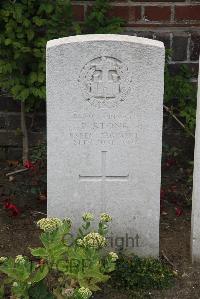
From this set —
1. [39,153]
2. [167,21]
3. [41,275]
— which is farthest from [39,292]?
[167,21]

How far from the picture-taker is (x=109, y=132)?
3.75 meters

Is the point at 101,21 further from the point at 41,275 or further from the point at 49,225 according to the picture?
the point at 41,275

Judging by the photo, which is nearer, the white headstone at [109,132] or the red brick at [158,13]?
the white headstone at [109,132]

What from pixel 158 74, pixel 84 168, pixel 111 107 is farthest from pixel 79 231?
pixel 158 74

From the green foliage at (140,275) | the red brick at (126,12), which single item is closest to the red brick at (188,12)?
the red brick at (126,12)

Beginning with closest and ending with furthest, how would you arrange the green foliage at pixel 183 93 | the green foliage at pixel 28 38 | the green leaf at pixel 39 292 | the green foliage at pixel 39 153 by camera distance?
the green leaf at pixel 39 292 → the green foliage at pixel 28 38 → the green foliage at pixel 183 93 → the green foliage at pixel 39 153

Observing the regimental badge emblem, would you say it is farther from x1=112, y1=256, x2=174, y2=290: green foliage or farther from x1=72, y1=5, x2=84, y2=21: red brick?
x1=72, y1=5, x2=84, y2=21: red brick

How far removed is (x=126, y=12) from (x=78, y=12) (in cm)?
34

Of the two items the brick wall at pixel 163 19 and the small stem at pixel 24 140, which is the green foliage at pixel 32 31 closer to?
the brick wall at pixel 163 19

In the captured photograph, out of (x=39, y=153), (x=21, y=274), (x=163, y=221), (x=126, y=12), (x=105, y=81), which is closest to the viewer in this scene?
(x=21, y=274)

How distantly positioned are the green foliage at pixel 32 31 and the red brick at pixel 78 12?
0.07 m

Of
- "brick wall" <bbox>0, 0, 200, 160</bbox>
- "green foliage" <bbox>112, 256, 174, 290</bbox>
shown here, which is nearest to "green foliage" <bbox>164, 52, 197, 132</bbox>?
"brick wall" <bbox>0, 0, 200, 160</bbox>

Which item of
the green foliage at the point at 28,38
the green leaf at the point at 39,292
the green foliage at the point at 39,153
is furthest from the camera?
the green foliage at the point at 39,153

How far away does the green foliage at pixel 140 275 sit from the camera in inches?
148
